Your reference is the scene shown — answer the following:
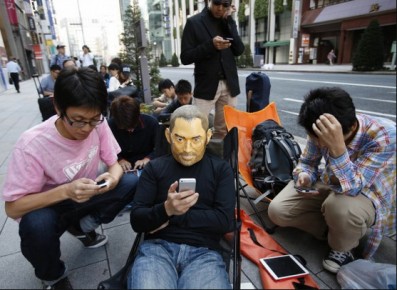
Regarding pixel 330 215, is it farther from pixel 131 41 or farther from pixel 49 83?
pixel 131 41

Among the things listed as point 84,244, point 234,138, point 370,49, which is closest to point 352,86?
point 370,49

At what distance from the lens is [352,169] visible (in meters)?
1.57

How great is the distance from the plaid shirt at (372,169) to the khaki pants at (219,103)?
74.9 inches

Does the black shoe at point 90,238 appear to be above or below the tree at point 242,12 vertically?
below

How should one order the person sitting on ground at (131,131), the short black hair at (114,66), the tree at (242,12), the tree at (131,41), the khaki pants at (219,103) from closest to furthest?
the person sitting on ground at (131,131)
the tree at (242,12)
the khaki pants at (219,103)
the short black hair at (114,66)
the tree at (131,41)

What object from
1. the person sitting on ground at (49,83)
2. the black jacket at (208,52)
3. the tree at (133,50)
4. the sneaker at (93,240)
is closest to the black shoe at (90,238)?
the sneaker at (93,240)

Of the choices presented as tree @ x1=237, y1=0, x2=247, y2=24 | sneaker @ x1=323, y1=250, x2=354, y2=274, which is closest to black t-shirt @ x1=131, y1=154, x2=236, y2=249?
sneaker @ x1=323, y1=250, x2=354, y2=274

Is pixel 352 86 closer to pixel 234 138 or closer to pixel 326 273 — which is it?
pixel 234 138

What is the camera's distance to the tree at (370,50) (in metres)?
1.42

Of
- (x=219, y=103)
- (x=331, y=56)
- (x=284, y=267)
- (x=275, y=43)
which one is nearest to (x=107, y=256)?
(x=284, y=267)

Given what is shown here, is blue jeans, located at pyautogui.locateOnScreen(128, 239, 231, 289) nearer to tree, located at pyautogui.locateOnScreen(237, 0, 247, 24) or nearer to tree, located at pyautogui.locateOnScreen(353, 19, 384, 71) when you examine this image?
tree, located at pyautogui.locateOnScreen(353, 19, 384, 71)

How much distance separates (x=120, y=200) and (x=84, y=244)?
58 centimetres

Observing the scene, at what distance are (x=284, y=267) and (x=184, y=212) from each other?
0.84m

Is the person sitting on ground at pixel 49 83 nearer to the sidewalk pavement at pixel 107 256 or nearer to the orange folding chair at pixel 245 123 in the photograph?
the sidewalk pavement at pixel 107 256
